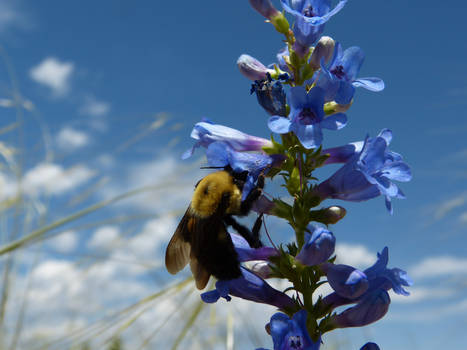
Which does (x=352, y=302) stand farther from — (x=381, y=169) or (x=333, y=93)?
(x=333, y=93)

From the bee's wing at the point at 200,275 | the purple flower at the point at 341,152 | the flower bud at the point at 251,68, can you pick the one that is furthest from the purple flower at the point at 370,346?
the flower bud at the point at 251,68

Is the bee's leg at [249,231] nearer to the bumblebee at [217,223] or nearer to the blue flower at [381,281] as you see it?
the bumblebee at [217,223]

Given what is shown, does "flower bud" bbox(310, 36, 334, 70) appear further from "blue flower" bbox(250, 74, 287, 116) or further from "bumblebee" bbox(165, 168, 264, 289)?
"bumblebee" bbox(165, 168, 264, 289)

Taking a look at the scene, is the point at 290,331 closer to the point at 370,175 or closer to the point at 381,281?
the point at 381,281

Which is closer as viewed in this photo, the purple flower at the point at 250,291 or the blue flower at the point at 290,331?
the blue flower at the point at 290,331

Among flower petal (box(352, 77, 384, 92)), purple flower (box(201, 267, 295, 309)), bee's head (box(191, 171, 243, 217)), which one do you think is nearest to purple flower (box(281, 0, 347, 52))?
flower petal (box(352, 77, 384, 92))

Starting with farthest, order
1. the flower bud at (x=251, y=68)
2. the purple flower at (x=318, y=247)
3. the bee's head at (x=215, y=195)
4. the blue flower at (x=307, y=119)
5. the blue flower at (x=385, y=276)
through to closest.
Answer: the flower bud at (x=251, y=68) < the bee's head at (x=215, y=195) < the blue flower at (x=385, y=276) < the blue flower at (x=307, y=119) < the purple flower at (x=318, y=247)
